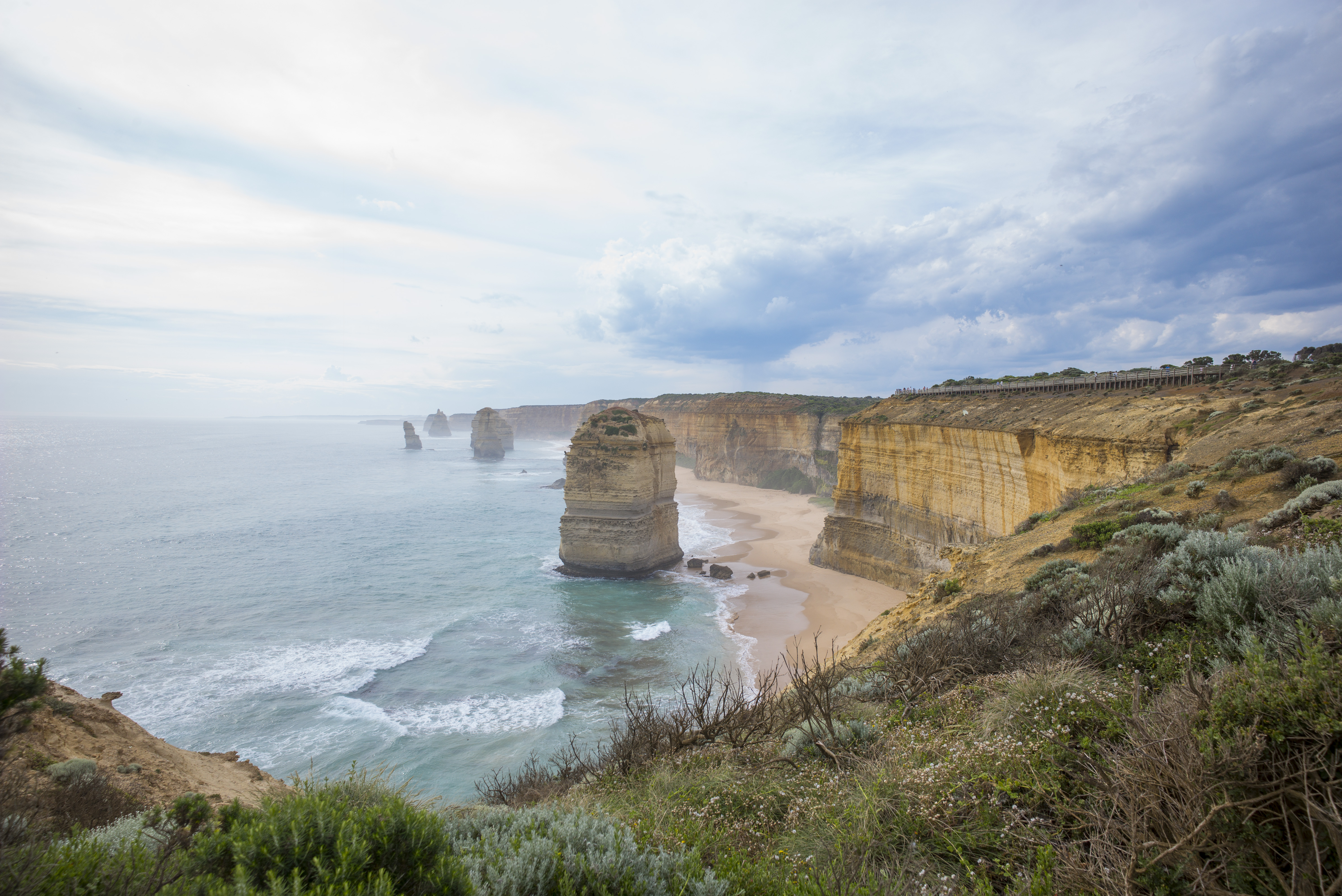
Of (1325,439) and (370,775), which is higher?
(1325,439)

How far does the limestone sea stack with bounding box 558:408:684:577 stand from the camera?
91.6ft

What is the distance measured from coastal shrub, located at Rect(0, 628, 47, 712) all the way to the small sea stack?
16786 centimetres

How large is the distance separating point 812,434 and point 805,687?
53472 millimetres

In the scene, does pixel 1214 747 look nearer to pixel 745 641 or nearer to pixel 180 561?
pixel 745 641

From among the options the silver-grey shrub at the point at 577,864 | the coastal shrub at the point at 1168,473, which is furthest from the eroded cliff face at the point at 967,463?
the silver-grey shrub at the point at 577,864

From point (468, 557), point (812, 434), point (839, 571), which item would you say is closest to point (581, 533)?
point (468, 557)

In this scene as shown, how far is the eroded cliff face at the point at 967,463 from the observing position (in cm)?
1505

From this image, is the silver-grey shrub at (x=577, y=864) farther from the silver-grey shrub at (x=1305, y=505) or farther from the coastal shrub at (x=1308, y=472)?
the coastal shrub at (x=1308, y=472)

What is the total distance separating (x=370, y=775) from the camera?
12.4 metres

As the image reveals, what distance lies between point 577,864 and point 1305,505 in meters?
9.53

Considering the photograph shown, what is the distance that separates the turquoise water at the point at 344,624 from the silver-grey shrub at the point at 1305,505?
438 inches

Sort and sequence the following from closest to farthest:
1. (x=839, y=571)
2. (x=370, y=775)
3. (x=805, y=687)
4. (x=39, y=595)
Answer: (x=805, y=687), (x=370, y=775), (x=39, y=595), (x=839, y=571)

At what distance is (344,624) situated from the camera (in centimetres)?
2180

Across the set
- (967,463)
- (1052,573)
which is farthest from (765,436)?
(1052,573)
